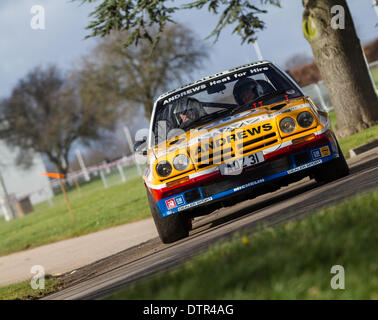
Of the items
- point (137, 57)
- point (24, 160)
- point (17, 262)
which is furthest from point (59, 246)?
Answer: point (24, 160)

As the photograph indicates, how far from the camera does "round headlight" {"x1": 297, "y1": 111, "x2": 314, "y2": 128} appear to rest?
26.3 feet

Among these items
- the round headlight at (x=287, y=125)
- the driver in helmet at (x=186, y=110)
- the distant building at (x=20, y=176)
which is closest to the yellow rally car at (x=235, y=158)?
the round headlight at (x=287, y=125)

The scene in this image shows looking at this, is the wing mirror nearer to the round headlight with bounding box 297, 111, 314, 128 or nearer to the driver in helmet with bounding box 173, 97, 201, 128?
the driver in helmet with bounding box 173, 97, 201, 128

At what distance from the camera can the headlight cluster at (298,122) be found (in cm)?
796

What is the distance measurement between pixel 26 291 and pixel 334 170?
406cm

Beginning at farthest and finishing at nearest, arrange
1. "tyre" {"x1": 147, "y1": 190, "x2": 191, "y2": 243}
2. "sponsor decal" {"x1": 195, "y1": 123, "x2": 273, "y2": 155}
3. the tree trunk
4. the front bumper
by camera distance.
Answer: the tree trunk, "tyre" {"x1": 147, "y1": 190, "x2": 191, "y2": 243}, the front bumper, "sponsor decal" {"x1": 195, "y1": 123, "x2": 273, "y2": 155}

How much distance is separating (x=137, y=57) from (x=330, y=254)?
3902 centimetres

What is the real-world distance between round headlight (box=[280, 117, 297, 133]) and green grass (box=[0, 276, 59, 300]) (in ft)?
10.7

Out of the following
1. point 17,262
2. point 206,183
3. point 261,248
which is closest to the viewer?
point 261,248

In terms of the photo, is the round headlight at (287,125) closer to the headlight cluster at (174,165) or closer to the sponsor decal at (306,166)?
the sponsor decal at (306,166)

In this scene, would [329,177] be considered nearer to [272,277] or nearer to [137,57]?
[272,277]

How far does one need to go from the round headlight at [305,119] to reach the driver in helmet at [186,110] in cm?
142

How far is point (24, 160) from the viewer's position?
65.6 metres

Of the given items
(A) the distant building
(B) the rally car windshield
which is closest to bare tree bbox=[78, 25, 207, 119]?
(A) the distant building
